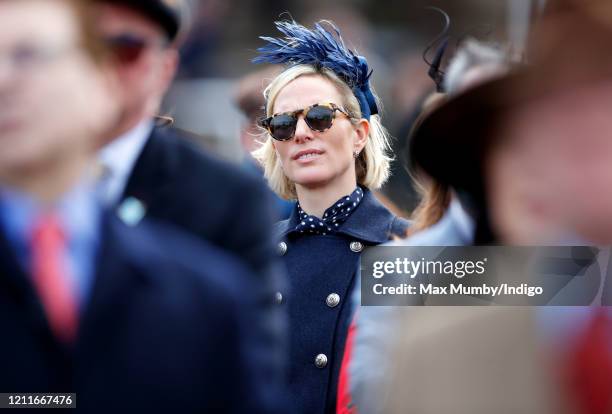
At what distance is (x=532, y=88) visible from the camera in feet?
3.99

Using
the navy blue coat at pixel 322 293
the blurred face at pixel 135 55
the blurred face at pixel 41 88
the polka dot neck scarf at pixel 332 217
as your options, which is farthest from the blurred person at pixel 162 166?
the polka dot neck scarf at pixel 332 217

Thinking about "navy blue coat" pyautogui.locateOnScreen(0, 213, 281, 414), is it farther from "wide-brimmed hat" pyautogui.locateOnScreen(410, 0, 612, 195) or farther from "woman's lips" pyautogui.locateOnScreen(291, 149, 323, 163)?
"woman's lips" pyautogui.locateOnScreen(291, 149, 323, 163)

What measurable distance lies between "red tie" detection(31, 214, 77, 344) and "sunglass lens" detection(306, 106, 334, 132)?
1.04 metres

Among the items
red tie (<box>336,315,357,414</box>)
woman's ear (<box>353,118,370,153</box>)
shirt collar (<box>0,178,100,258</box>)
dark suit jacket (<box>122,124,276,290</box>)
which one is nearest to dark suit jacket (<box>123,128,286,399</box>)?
dark suit jacket (<box>122,124,276,290</box>)

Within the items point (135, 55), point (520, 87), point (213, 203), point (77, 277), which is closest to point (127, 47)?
point (135, 55)

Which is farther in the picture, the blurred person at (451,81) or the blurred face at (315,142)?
the blurred face at (315,142)

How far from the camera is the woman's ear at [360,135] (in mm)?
2237

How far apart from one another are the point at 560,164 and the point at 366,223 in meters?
1.06

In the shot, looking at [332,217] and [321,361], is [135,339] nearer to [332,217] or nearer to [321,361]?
[321,361]

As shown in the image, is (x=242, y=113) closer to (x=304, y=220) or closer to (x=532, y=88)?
(x=304, y=220)

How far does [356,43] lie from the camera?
2.26 meters

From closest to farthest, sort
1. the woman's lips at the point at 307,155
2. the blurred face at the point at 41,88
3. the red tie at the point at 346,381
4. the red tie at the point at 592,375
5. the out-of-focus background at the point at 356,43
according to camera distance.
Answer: the blurred face at the point at 41,88 < the red tie at the point at 592,375 < the red tie at the point at 346,381 < the out-of-focus background at the point at 356,43 < the woman's lips at the point at 307,155

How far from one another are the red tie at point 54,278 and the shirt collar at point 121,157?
0.57 ft

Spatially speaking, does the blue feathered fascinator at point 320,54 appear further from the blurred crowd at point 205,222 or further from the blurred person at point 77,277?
the blurred person at point 77,277
